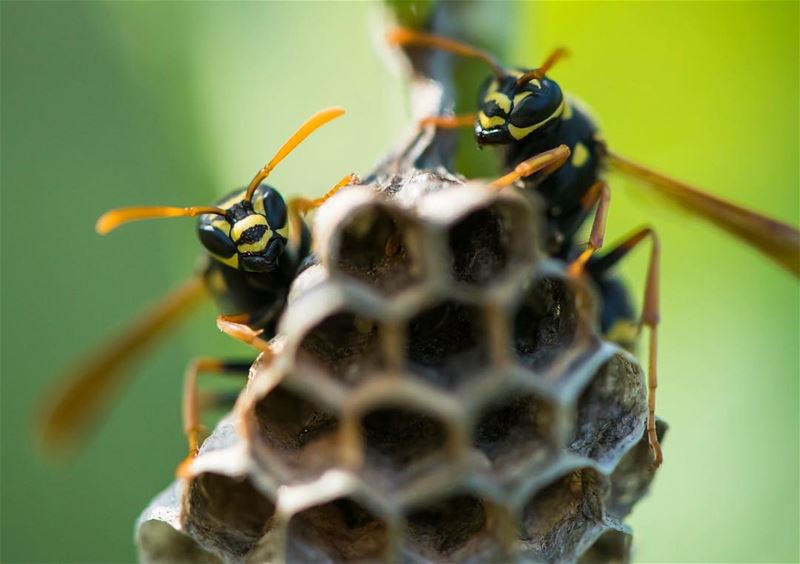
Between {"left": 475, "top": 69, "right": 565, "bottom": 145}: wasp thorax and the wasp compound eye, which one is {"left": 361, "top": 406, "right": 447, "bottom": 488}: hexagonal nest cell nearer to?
the wasp compound eye

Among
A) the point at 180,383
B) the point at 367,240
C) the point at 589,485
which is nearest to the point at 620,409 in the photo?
the point at 589,485

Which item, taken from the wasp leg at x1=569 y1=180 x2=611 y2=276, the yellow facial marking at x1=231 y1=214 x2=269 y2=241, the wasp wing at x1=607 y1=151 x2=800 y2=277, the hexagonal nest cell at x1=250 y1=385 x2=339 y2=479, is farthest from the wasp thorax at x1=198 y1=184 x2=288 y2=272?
the wasp wing at x1=607 y1=151 x2=800 y2=277

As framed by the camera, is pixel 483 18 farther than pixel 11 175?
No

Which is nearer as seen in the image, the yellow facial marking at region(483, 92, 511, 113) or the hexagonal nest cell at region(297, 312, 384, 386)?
the hexagonal nest cell at region(297, 312, 384, 386)

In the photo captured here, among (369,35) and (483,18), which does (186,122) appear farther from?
(483,18)

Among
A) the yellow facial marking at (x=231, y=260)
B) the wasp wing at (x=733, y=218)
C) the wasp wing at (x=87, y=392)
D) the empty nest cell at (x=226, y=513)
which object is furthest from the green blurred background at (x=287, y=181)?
the empty nest cell at (x=226, y=513)

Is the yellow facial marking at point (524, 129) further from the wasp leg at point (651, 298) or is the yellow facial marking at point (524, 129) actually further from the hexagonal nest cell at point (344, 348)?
the hexagonal nest cell at point (344, 348)

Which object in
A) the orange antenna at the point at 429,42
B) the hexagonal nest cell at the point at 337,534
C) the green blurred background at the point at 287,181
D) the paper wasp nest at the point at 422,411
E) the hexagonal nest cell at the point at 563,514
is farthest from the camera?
the green blurred background at the point at 287,181
